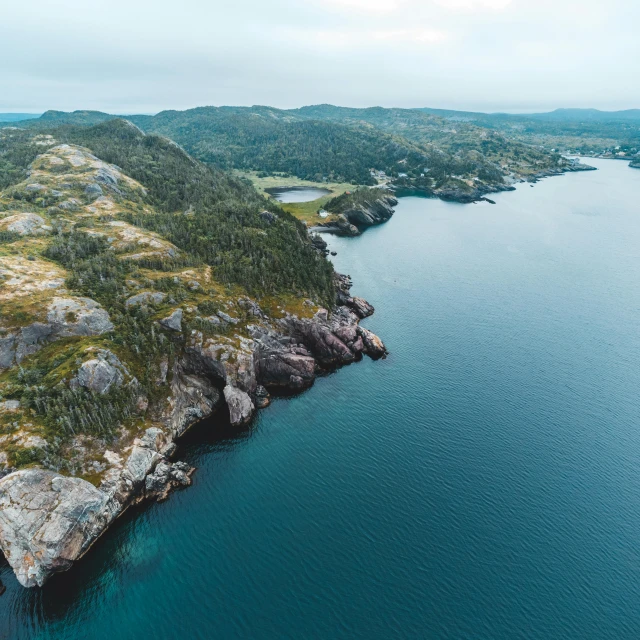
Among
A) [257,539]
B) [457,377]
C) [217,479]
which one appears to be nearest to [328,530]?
[257,539]

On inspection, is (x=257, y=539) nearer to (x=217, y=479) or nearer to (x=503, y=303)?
(x=217, y=479)

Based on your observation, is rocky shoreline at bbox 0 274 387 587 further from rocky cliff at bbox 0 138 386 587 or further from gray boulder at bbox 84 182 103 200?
gray boulder at bbox 84 182 103 200

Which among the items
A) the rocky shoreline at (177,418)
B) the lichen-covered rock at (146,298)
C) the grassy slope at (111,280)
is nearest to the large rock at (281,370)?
the rocky shoreline at (177,418)

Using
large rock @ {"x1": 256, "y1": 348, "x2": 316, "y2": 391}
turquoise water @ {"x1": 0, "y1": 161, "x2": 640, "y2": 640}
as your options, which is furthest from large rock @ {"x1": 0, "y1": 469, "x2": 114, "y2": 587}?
large rock @ {"x1": 256, "y1": 348, "x2": 316, "y2": 391}

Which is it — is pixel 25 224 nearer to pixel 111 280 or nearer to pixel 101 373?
pixel 111 280

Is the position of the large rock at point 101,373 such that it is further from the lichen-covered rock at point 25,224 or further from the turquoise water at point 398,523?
the lichen-covered rock at point 25,224

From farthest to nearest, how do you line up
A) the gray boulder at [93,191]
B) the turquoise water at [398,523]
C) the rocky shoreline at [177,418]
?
the gray boulder at [93,191], the rocky shoreline at [177,418], the turquoise water at [398,523]
